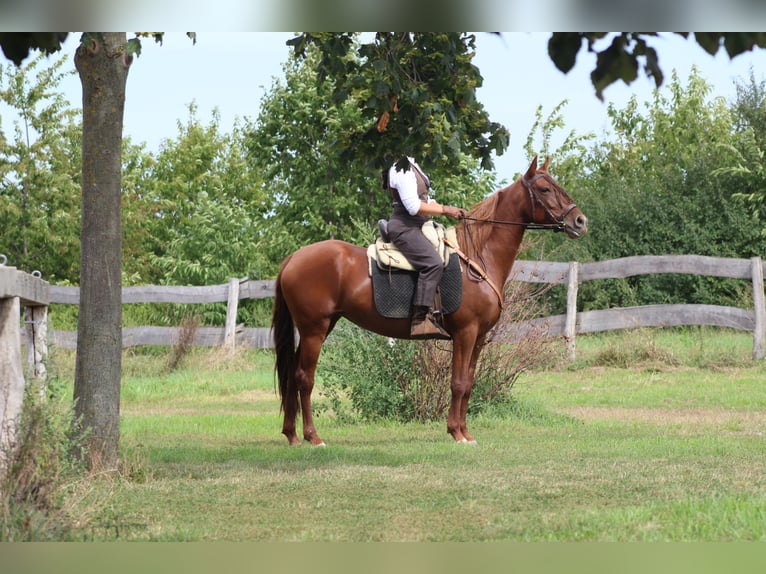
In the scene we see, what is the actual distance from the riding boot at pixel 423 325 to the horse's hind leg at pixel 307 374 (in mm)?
857

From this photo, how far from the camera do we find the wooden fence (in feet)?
54.5

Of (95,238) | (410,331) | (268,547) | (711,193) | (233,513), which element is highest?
(711,193)

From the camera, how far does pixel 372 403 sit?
36.1ft

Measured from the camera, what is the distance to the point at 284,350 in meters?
9.54

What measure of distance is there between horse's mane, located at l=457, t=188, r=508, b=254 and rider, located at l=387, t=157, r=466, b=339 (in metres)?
0.35

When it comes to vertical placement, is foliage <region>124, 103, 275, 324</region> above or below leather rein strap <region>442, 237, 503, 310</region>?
above

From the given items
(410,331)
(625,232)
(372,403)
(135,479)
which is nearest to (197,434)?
(372,403)

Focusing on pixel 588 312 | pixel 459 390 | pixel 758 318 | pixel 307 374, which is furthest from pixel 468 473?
pixel 588 312

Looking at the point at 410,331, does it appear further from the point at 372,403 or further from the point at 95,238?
the point at 95,238

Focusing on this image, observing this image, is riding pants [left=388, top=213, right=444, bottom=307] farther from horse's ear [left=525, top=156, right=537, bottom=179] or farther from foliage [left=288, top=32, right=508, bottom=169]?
foliage [left=288, top=32, right=508, bottom=169]

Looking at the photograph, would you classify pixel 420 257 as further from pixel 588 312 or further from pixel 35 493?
pixel 588 312

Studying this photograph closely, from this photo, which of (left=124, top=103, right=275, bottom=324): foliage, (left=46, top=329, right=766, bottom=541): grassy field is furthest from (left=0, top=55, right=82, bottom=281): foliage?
(left=46, top=329, right=766, bottom=541): grassy field

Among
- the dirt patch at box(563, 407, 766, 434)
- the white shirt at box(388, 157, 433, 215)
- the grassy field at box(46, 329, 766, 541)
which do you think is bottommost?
the grassy field at box(46, 329, 766, 541)

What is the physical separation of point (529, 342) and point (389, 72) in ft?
17.3
